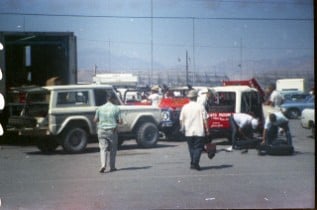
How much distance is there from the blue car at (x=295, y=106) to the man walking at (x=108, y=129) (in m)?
2.55

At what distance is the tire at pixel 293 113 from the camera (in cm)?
780

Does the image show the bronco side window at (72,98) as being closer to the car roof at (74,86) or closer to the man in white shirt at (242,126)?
the car roof at (74,86)

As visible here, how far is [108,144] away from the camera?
7.69m

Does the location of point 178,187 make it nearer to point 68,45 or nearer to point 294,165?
point 294,165

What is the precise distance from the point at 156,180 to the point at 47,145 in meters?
1.63

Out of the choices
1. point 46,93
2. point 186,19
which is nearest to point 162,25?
point 186,19

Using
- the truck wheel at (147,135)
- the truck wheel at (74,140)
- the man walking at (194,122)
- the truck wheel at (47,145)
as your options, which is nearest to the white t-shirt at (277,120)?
the man walking at (194,122)

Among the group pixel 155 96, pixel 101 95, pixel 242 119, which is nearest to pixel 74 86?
pixel 101 95

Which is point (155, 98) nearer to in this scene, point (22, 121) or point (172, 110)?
point (172, 110)

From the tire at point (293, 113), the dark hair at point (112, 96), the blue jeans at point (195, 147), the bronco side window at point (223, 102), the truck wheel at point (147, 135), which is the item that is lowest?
the blue jeans at point (195, 147)

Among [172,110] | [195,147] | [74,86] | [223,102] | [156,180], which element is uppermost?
[74,86]

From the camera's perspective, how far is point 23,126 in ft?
24.7

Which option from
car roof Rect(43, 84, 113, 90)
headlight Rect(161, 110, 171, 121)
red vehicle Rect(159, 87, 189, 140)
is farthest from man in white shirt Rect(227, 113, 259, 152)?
car roof Rect(43, 84, 113, 90)

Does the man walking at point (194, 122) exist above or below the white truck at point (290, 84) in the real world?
below
